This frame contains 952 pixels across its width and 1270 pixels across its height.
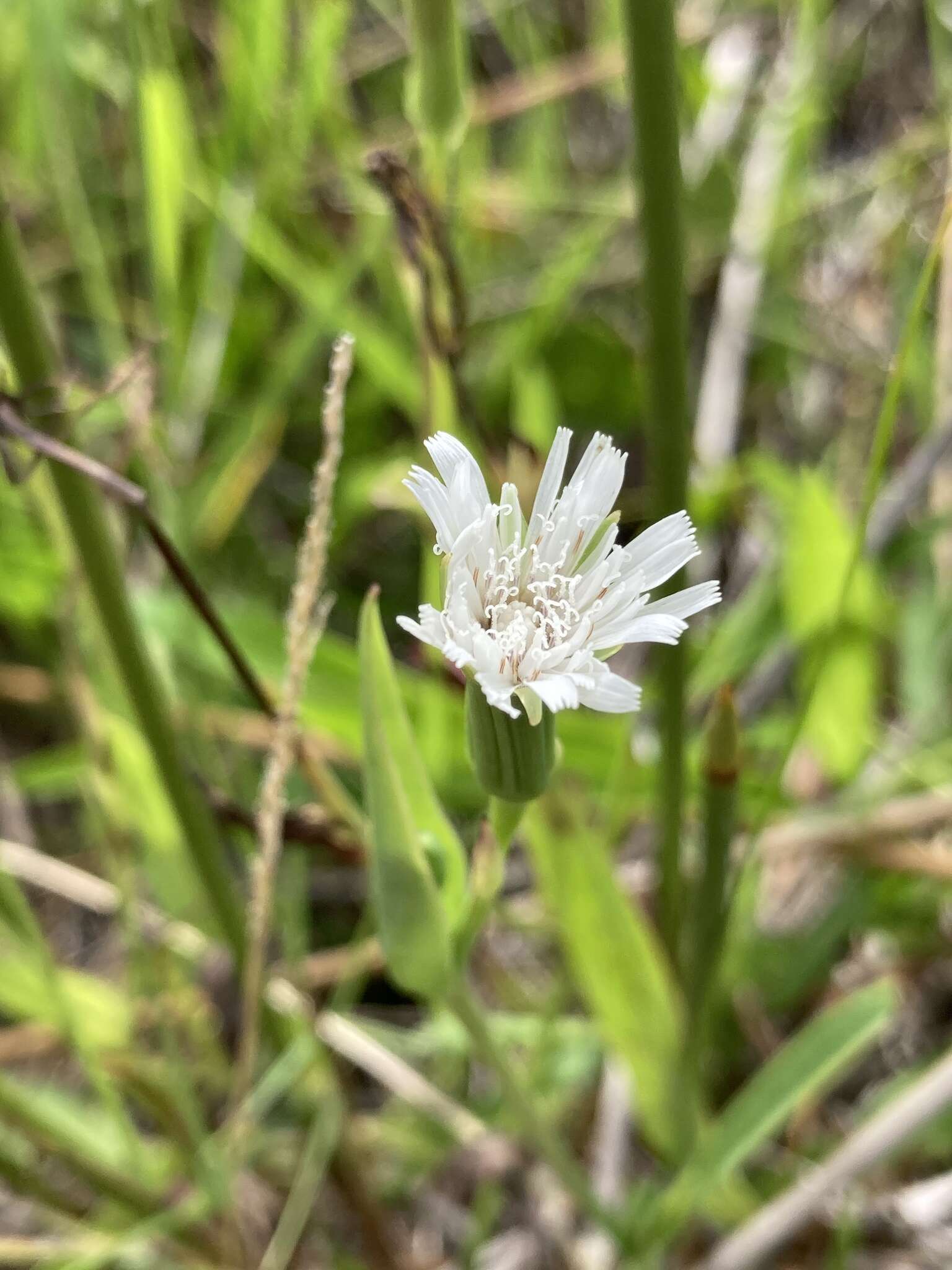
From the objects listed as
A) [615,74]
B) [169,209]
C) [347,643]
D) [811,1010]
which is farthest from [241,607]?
[615,74]

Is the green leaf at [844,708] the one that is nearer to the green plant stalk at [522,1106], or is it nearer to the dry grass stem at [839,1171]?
the dry grass stem at [839,1171]

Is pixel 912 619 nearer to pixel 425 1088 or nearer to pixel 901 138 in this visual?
pixel 425 1088

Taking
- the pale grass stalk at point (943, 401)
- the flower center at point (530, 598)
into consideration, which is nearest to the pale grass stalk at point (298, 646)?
the flower center at point (530, 598)

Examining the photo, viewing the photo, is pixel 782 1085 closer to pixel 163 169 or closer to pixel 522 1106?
pixel 522 1106

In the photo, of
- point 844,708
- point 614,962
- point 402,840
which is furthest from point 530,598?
point 844,708

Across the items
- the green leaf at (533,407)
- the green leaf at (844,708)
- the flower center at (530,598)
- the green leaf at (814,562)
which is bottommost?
the flower center at (530,598)

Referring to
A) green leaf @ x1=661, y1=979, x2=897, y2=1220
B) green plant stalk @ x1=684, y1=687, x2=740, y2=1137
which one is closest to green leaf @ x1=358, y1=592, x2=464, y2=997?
green plant stalk @ x1=684, y1=687, x2=740, y2=1137
